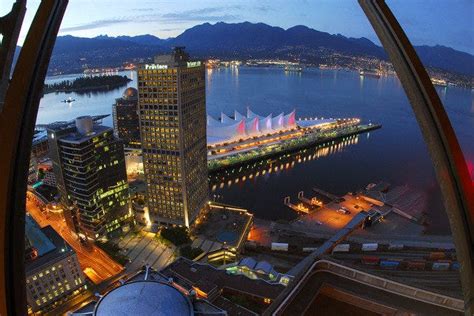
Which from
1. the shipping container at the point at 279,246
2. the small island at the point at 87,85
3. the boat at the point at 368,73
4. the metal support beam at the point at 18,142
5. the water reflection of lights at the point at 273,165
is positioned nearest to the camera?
the metal support beam at the point at 18,142

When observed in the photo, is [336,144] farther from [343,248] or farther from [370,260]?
[370,260]

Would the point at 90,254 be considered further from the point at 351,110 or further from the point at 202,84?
the point at 351,110

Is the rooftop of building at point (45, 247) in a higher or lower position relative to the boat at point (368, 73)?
lower

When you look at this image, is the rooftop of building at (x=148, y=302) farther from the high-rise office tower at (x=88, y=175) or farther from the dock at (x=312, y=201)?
the dock at (x=312, y=201)

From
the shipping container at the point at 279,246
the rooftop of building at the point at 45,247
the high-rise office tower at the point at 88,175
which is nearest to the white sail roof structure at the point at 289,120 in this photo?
the high-rise office tower at the point at 88,175

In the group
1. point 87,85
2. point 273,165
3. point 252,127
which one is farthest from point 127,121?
point 87,85

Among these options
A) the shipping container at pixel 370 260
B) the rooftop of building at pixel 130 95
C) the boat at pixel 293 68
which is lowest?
the shipping container at pixel 370 260

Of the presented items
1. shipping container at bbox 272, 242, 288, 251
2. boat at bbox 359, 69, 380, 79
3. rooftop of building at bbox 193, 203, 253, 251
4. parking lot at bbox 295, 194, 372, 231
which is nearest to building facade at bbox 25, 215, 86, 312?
rooftop of building at bbox 193, 203, 253, 251
